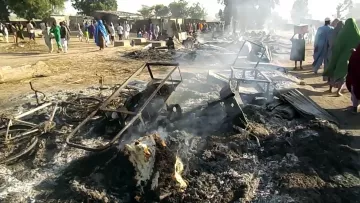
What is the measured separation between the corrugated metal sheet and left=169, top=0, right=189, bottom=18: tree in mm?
66323

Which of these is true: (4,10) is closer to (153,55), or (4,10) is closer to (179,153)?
(153,55)

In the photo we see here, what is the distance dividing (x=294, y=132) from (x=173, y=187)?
8.82 feet

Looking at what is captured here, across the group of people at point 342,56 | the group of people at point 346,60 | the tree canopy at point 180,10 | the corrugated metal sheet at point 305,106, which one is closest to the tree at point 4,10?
the group of people at point 342,56

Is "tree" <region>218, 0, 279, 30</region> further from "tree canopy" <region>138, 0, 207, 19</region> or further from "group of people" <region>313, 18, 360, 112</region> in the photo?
"tree canopy" <region>138, 0, 207, 19</region>

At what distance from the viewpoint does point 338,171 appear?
4188 millimetres

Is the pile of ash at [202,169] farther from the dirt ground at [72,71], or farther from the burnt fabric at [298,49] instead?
the burnt fabric at [298,49]

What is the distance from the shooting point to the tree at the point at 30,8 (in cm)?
2897

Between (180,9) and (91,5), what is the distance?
26056 mm

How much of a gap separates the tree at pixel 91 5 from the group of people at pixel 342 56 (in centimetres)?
4486

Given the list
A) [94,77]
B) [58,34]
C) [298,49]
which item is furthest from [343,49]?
[58,34]

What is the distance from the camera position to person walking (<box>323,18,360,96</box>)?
764cm

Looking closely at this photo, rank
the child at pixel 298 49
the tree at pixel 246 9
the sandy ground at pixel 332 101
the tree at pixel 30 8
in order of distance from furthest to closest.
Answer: the tree at pixel 30 8 → the tree at pixel 246 9 → the child at pixel 298 49 → the sandy ground at pixel 332 101

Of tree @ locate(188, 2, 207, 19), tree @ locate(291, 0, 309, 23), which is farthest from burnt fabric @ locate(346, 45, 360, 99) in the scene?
tree @ locate(291, 0, 309, 23)

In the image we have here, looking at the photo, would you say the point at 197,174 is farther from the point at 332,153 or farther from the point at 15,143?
the point at 15,143
